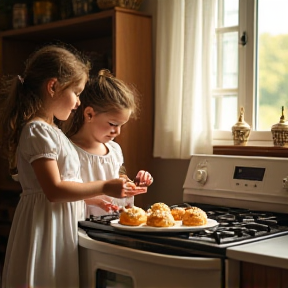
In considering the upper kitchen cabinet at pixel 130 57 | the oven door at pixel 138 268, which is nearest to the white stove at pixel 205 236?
the oven door at pixel 138 268

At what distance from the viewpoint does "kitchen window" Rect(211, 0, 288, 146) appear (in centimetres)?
232

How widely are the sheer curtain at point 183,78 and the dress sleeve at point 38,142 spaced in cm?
80

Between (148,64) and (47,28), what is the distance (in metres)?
0.56

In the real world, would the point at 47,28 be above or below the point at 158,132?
above

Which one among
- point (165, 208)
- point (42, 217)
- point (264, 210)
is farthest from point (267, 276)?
point (42, 217)

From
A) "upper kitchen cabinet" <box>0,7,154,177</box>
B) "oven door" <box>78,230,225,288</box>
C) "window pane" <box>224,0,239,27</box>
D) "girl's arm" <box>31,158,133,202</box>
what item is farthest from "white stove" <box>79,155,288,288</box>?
"window pane" <box>224,0,239,27</box>

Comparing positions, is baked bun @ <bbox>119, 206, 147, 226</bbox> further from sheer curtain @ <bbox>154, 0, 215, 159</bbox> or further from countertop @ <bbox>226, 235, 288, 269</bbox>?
sheer curtain @ <bbox>154, 0, 215, 159</bbox>

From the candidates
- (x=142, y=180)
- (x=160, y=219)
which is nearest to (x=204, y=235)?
(x=160, y=219)

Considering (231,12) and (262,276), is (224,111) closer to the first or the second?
(231,12)

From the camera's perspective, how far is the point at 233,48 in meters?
2.45

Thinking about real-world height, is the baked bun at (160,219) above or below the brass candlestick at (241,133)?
below

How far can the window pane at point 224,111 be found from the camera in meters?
2.46

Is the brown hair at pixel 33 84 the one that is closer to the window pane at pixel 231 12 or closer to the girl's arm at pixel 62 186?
the girl's arm at pixel 62 186

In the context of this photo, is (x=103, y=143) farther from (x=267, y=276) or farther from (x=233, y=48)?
(x=267, y=276)
